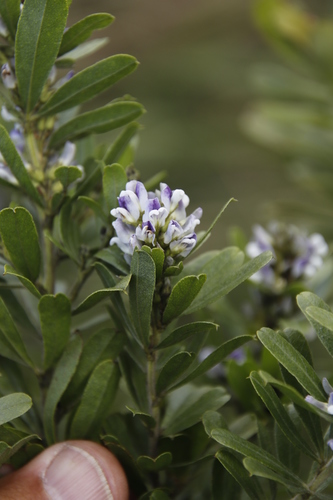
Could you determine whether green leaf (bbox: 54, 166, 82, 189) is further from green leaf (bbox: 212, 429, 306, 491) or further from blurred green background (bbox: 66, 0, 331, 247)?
blurred green background (bbox: 66, 0, 331, 247)

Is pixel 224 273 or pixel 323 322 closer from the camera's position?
pixel 323 322

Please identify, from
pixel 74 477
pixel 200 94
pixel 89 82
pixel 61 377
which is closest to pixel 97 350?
pixel 61 377

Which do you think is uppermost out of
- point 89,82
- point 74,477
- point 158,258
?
point 89,82

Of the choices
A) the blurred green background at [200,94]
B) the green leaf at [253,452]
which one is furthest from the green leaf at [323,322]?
the blurred green background at [200,94]

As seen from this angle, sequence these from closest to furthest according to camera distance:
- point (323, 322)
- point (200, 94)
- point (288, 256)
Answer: point (323, 322), point (288, 256), point (200, 94)

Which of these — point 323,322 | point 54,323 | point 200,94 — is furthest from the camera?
point 200,94

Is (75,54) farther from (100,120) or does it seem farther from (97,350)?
(97,350)
